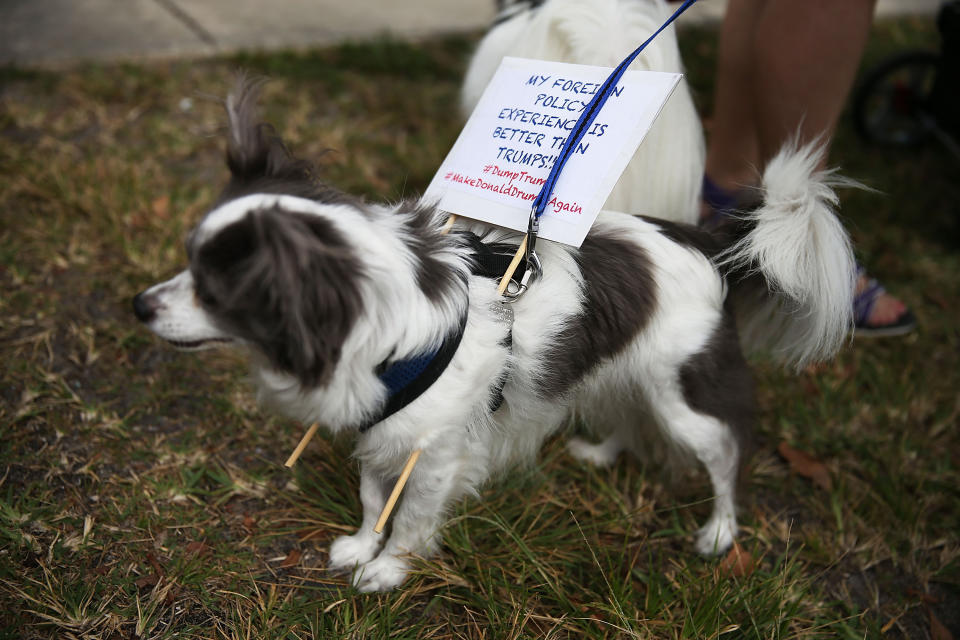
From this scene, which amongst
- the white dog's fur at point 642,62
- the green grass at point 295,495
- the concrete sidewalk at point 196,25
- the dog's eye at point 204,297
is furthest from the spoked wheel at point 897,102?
the dog's eye at point 204,297

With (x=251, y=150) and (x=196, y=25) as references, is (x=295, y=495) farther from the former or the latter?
(x=196, y=25)

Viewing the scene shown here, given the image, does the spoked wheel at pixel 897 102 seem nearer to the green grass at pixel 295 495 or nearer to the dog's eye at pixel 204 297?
the green grass at pixel 295 495

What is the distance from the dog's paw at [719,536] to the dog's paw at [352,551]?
96 cm

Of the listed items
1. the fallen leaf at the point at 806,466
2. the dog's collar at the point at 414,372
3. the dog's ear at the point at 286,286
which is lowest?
the fallen leaf at the point at 806,466

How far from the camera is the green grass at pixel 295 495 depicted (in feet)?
5.82

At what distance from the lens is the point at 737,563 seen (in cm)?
203

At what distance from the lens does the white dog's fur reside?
2191 millimetres

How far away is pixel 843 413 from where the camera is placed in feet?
8.73

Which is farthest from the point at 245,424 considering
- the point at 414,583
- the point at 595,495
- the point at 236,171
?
the point at 595,495

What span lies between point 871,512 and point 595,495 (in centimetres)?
89

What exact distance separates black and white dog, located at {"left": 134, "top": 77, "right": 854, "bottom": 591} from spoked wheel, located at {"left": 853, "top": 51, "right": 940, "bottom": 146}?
2.63 m

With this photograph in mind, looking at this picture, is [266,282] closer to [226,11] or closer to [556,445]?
[556,445]

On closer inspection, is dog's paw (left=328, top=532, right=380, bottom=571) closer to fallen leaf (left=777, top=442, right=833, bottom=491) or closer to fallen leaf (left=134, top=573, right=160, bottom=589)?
fallen leaf (left=134, top=573, right=160, bottom=589)

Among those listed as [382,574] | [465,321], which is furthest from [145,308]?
[382,574]
